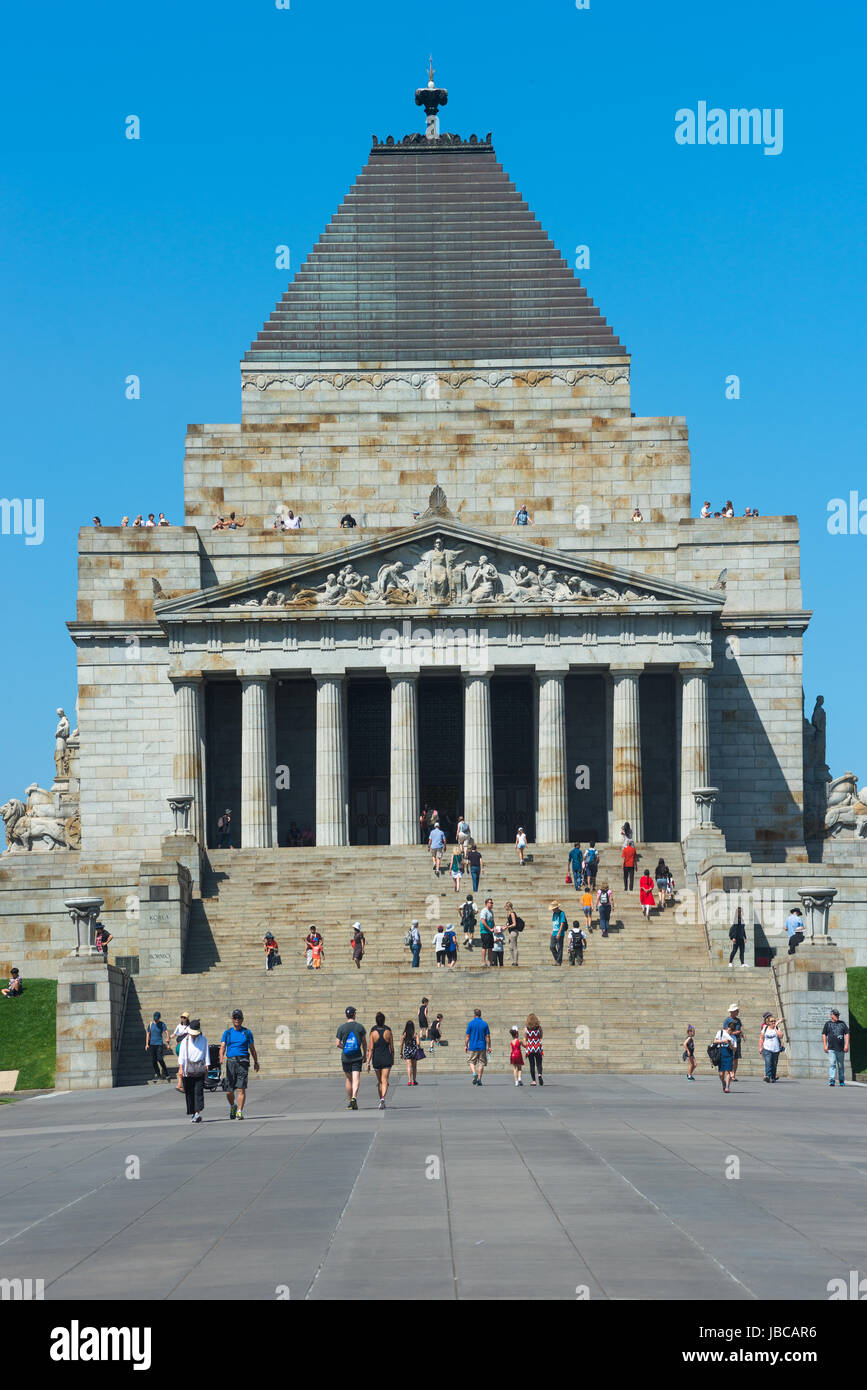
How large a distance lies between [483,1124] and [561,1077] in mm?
13910

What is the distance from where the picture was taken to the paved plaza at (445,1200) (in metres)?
20.3

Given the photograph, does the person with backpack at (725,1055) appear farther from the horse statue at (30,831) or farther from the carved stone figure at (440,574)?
the horse statue at (30,831)

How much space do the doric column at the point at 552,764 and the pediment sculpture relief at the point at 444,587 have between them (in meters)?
3.06

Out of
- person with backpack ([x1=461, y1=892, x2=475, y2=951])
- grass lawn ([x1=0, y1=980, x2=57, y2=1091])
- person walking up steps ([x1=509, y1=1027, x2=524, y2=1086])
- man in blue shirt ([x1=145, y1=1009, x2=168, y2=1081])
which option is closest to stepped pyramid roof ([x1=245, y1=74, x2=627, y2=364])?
person with backpack ([x1=461, y1=892, x2=475, y2=951])

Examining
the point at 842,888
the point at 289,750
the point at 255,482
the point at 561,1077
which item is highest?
the point at 255,482

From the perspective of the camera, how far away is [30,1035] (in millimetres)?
58031

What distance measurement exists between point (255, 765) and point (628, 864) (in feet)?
50.6

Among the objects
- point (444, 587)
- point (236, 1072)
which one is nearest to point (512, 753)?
point (444, 587)

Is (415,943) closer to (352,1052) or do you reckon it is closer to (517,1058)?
(517,1058)

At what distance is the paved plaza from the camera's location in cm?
2034

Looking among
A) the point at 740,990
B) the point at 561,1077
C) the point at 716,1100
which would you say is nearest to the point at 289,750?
the point at 740,990

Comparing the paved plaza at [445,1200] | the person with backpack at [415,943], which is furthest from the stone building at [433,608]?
the paved plaza at [445,1200]

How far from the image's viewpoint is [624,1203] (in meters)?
25.3

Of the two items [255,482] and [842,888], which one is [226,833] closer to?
[255,482]
